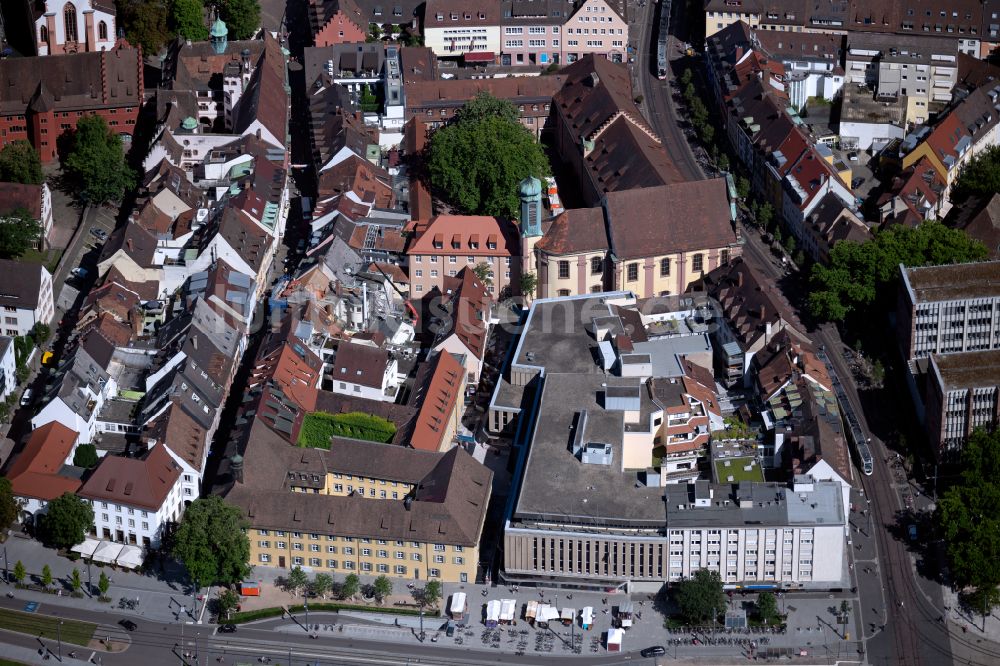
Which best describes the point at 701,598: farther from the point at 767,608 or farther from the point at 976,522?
the point at 976,522

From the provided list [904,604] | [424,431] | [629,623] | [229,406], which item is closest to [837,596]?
[904,604]

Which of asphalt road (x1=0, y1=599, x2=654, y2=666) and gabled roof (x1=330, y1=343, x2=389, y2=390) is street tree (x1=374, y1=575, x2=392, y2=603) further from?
gabled roof (x1=330, y1=343, x2=389, y2=390)

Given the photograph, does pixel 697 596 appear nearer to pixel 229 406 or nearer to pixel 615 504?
pixel 615 504

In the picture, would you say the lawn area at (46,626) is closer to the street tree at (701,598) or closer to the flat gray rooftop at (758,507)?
the street tree at (701,598)

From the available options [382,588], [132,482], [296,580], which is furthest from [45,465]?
[382,588]

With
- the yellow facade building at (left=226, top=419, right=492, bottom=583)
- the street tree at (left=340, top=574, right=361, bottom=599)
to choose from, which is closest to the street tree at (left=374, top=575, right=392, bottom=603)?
the street tree at (left=340, top=574, right=361, bottom=599)

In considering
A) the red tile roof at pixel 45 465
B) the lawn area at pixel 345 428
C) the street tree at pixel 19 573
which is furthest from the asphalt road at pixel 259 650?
the lawn area at pixel 345 428
